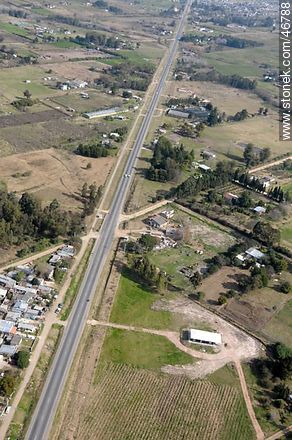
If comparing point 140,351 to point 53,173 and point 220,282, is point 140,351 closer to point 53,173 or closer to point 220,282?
point 220,282

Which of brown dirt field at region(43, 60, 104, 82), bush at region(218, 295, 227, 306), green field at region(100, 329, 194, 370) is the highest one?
brown dirt field at region(43, 60, 104, 82)

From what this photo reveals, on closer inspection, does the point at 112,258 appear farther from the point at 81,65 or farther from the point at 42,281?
the point at 81,65

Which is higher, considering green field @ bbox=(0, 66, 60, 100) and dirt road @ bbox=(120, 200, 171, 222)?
green field @ bbox=(0, 66, 60, 100)

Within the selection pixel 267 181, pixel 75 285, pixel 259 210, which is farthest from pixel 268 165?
pixel 75 285

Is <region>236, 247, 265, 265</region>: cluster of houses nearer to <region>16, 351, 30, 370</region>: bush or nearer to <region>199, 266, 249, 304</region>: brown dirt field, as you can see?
<region>199, 266, 249, 304</region>: brown dirt field

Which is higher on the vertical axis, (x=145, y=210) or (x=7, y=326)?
(x=145, y=210)

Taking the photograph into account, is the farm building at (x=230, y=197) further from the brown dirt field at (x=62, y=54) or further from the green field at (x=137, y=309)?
the brown dirt field at (x=62, y=54)

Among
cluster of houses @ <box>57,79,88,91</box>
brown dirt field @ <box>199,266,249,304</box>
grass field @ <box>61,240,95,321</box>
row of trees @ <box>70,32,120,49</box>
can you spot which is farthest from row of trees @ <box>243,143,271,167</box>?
row of trees @ <box>70,32,120,49</box>
